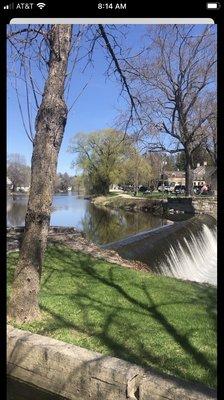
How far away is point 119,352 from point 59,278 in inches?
105

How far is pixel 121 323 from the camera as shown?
14.5 feet

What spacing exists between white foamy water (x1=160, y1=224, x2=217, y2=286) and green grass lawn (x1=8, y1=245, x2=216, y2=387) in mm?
3088

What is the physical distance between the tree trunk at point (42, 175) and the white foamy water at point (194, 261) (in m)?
5.54

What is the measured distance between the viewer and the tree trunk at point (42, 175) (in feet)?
13.2

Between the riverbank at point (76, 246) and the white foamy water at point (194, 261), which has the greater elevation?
the riverbank at point (76, 246)

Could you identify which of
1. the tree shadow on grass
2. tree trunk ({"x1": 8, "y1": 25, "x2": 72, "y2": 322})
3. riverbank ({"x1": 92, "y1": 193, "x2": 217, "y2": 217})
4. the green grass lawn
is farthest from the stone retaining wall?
tree trunk ({"x1": 8, "y1": 25, "x2": 72, "y2": 322})

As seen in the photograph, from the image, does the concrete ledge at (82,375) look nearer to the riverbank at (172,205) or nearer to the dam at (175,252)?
the dam at (175,252)

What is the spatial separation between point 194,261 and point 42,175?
8.63 m

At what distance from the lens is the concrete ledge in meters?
2.86

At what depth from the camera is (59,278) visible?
243 inches
